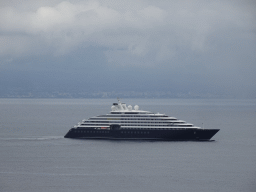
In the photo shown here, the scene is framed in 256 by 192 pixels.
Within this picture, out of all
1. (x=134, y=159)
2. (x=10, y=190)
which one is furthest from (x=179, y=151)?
(x=10, y=190)

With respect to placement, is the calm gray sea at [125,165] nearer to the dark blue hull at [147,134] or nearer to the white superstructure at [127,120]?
the dark blue hull at [147,134]

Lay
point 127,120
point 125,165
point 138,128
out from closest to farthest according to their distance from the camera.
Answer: point 125,165 < point 138,128 < point 127,120

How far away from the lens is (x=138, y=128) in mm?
93562

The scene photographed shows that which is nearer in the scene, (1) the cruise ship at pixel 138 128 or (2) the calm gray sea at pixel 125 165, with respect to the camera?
(2) the calm gray sea at pixel 125 165

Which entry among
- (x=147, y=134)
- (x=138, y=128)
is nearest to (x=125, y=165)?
(x=147, y=134)

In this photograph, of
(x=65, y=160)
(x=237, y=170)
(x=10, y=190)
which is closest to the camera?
(x=10, y=190)

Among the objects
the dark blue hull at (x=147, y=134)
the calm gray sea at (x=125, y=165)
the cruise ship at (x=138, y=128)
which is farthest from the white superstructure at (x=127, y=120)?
the calm gray sea at (x=125, y=165)

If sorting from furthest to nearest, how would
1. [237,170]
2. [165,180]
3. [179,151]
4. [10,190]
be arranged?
[179,151], [237,170], [165,180], [10,190]

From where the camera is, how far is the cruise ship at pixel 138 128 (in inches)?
3588

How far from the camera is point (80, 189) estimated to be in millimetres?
54812

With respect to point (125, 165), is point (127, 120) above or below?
above

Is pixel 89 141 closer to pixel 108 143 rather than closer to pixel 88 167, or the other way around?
pixel 108 143

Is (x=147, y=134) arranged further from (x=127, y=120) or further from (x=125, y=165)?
(x=125, y=165)

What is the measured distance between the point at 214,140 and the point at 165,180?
119ft
